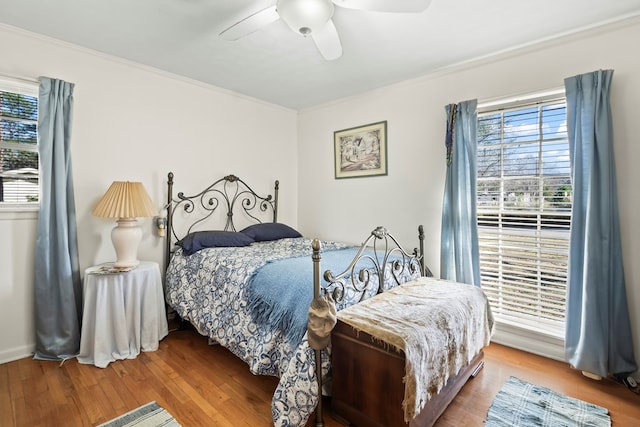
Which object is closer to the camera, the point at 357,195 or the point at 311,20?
the point at 311,20

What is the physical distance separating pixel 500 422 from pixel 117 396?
229cm

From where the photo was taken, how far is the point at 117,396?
6.39ft

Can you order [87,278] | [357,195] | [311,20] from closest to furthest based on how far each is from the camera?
[311,20], [87,278], [357,195]

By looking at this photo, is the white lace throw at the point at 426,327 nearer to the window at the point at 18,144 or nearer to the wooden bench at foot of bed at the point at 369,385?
the wooden bench at foot of bed at the point at 369,385

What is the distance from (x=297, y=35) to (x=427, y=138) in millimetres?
1574

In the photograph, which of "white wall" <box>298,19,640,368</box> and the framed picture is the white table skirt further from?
the framed picture

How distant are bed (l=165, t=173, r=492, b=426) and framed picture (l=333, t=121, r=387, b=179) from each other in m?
0.87

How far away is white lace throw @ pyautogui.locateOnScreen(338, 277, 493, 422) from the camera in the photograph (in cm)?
142

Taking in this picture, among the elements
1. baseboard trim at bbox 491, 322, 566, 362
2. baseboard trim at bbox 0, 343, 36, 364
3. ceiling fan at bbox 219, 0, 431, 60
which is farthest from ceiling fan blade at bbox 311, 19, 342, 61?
baseboard trim at bbox 0, 343, 36, 364

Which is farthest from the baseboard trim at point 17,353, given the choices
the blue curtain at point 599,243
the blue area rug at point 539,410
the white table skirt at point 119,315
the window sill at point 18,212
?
the blue curtain at point 599,243

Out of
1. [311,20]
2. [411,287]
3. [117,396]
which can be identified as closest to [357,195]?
[411,287]

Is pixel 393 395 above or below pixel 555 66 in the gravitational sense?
below

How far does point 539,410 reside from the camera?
183cm

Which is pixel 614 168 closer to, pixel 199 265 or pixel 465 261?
pixel 465 261
